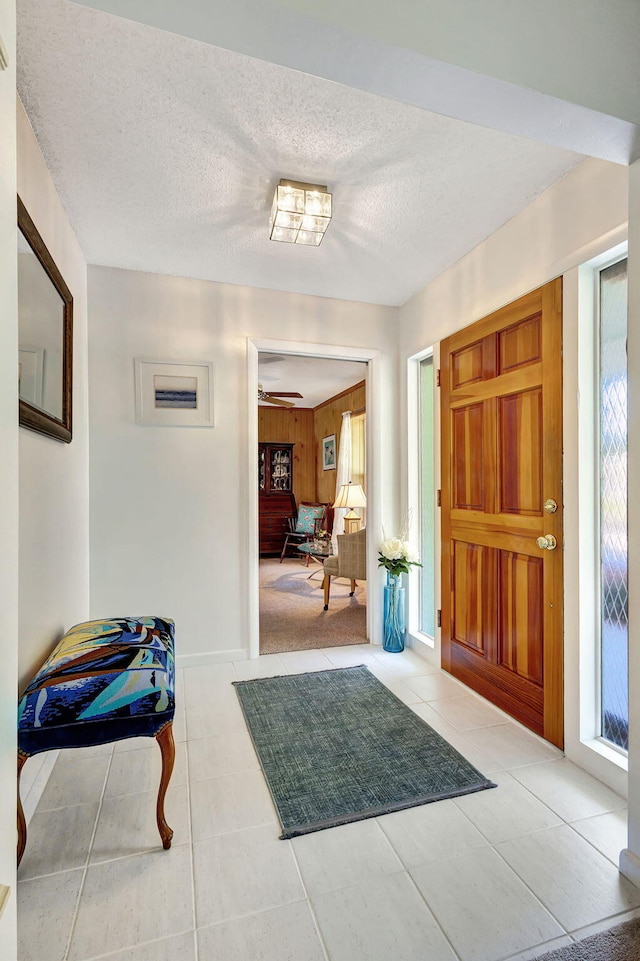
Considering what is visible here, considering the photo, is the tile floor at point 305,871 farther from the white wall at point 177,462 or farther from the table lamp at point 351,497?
the table lamp at point 351,497

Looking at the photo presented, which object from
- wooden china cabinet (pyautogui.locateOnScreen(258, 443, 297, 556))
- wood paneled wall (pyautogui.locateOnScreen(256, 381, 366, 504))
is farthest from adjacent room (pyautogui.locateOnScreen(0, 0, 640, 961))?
wood paneled wall (pyautogui.locateOnScreen(256, 381, 366, 504))

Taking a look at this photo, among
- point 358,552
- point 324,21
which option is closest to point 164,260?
point 324,21

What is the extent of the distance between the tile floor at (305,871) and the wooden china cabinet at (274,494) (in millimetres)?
5384

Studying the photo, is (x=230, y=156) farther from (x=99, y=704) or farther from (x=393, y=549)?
(x=393, y=549)

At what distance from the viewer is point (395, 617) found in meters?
3.28

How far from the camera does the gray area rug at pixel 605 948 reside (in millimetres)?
1171

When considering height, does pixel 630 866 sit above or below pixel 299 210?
below

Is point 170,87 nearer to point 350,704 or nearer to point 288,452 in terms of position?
point 350,704

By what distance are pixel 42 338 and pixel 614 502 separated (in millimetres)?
2341

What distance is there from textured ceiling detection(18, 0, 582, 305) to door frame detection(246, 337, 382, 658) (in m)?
0.57

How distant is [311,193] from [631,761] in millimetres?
2385

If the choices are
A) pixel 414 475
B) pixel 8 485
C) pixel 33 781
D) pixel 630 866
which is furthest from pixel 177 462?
pixel 630 866

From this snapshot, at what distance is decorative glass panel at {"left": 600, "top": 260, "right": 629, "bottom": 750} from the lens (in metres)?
1.85

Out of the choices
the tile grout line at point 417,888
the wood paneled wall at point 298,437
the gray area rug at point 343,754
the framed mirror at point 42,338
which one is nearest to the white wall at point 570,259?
the gray area rug at point 343,754
